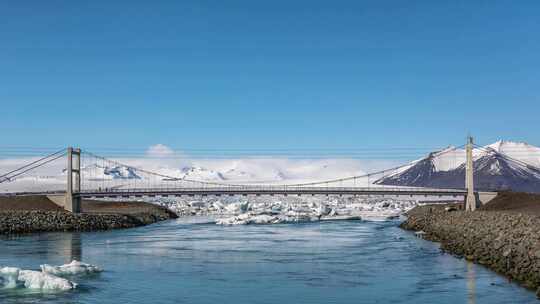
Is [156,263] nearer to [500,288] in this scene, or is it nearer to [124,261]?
[124,261]

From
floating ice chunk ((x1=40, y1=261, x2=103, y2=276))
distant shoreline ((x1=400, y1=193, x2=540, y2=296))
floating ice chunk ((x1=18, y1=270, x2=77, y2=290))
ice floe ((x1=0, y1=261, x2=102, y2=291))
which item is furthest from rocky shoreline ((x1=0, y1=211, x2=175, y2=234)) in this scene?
floating ice chunk ((x1=18, y1=270, x2=77, y2=290))

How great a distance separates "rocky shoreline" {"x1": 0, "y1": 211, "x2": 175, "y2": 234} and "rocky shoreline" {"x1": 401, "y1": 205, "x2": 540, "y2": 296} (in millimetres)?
26458

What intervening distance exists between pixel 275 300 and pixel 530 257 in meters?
9.10

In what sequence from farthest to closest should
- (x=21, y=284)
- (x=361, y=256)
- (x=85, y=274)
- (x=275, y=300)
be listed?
1. (x=361, y=256)
2. (x=85, y=274)
3. (x=21, y=284)
4. (x=275, y=300)

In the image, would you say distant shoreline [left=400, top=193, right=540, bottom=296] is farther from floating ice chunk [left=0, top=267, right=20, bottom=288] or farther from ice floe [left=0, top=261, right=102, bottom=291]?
floating ice chunk [left=0, top=267, right=20, bottom=288]

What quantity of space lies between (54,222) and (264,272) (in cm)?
3105

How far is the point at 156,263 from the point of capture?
26906mm

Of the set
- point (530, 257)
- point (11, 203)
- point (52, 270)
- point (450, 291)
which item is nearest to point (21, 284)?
point (52, 270)

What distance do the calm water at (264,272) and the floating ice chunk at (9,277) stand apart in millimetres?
754

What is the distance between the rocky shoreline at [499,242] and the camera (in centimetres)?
2112

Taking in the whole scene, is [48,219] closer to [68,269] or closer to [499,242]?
[68,269]

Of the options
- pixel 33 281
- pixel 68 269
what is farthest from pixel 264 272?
pixel 33 281

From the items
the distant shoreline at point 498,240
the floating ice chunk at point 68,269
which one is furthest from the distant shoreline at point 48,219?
the distant shoreline at point 498,240

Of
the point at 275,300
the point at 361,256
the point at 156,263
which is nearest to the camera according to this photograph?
the point at 275,300
